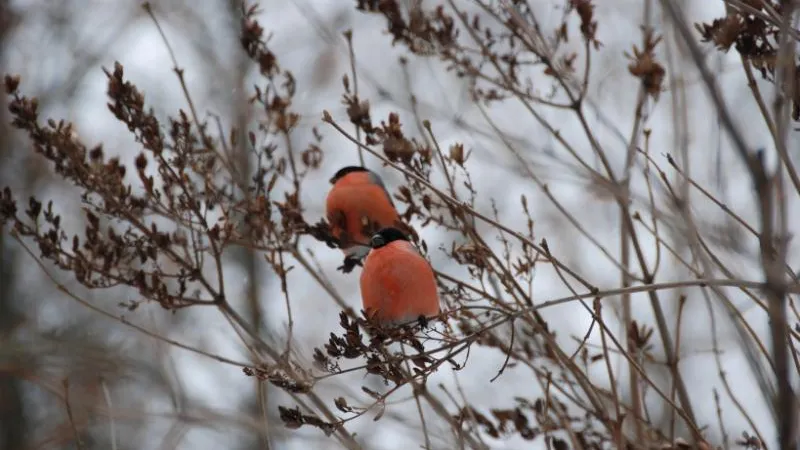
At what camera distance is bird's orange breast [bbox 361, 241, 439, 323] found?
2656 millimetres

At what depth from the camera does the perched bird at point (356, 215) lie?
3273mm

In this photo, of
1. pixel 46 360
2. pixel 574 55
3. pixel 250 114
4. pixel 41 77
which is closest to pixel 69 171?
pixel 574 55

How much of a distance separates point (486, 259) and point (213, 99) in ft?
24.8

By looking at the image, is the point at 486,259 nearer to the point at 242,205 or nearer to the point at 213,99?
the point at 242,205

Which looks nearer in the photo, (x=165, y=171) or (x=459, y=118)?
(x=165, y=171)

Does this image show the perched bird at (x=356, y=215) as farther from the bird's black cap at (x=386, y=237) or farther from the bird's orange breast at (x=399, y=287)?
the bird's orange breast at (x=399, y=287)

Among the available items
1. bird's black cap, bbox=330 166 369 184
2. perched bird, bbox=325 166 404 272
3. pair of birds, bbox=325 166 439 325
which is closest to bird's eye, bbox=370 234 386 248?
pair of birds, bbox=325 166 439 325

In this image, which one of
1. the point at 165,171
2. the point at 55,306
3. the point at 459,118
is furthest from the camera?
the point at 55,306

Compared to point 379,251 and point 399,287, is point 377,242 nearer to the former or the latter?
point 379,251

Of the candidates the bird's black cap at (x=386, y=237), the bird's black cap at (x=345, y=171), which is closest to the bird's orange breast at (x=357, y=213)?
the bird's black cap at (x=345, y=171)

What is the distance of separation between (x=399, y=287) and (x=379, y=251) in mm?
188

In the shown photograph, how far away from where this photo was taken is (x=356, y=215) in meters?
3.30

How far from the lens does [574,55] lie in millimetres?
3521

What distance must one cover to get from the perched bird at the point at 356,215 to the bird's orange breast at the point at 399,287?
1.55ft
